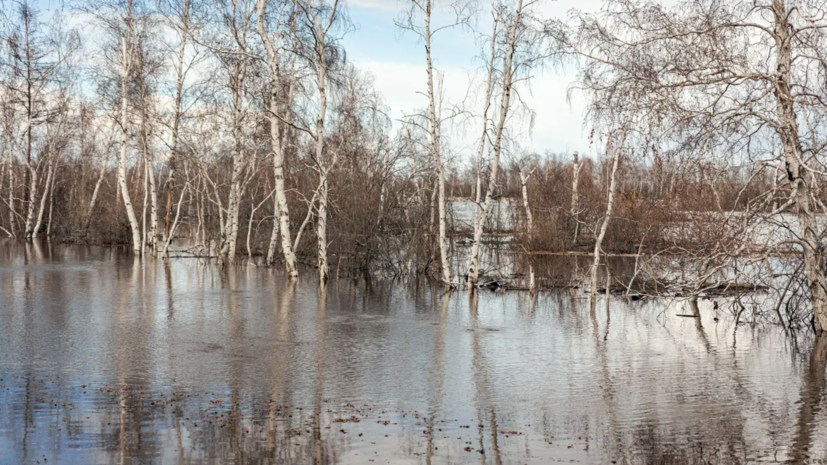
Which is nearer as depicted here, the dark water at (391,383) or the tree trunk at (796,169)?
the dark water at (391,383)

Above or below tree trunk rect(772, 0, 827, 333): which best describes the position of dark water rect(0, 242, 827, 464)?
below

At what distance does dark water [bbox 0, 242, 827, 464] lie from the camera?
8102mm

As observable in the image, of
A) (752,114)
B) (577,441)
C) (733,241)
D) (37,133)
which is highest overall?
(37,133)

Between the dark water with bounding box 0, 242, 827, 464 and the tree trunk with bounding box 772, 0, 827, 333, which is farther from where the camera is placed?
the tree trunk with bounding box 772, 0, 827, 333

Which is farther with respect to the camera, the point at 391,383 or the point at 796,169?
the point at 796,169

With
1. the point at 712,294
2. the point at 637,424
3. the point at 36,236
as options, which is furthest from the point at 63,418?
the point at 36,236

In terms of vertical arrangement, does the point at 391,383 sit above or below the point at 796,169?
below

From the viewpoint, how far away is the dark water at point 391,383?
8102 mm

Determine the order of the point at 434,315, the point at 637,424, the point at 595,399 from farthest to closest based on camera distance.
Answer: the point at 434,315, the point at 595,399, the point at 637,424

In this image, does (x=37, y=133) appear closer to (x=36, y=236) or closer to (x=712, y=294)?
(x=36, y=236)

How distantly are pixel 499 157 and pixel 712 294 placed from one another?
23.8 ft

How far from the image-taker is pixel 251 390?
10.6 meters

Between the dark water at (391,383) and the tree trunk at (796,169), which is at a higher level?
the tree trunk at (796,169)

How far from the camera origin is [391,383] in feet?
37.3
